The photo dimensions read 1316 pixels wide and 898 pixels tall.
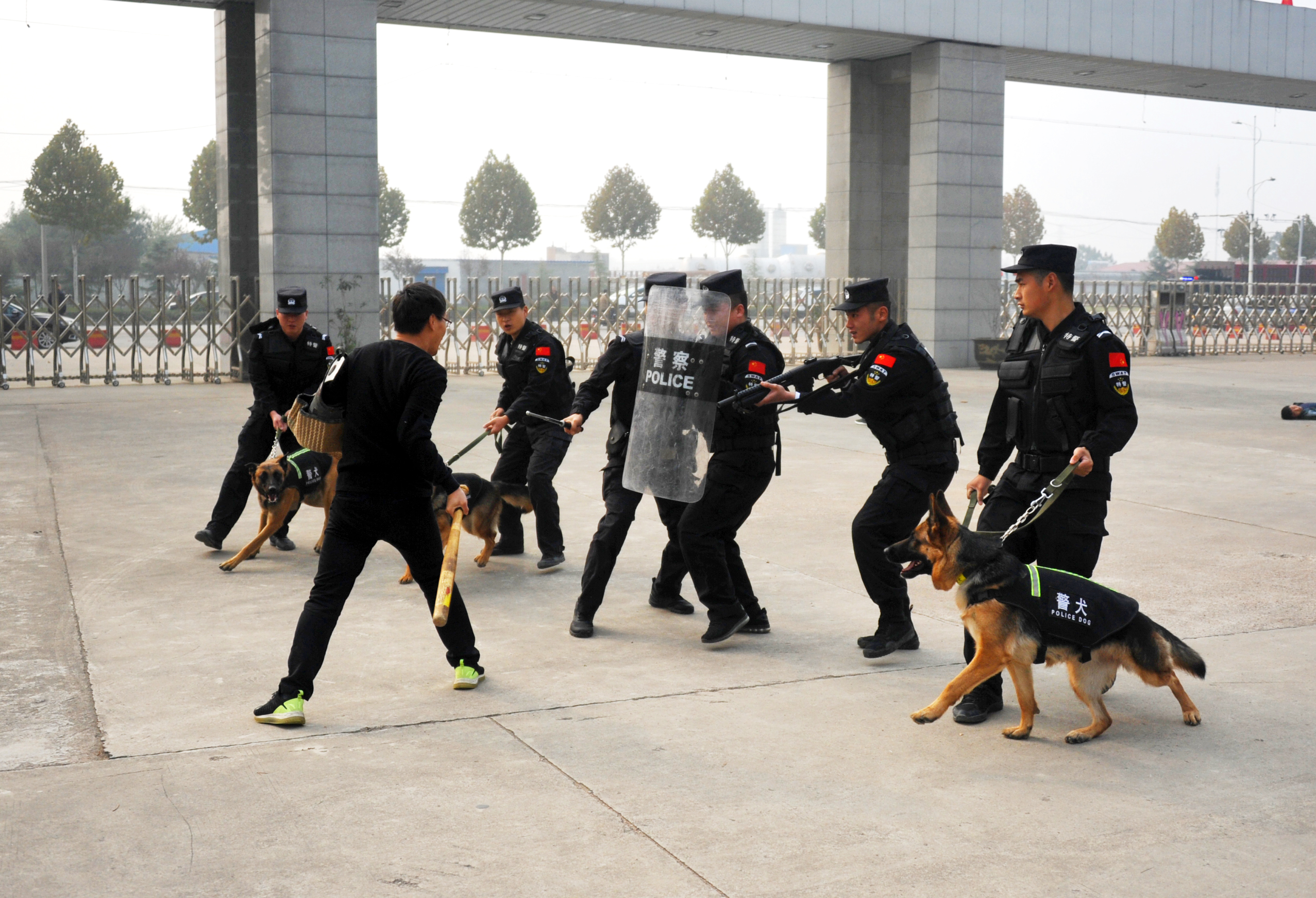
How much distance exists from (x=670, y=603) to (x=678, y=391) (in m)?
1.34

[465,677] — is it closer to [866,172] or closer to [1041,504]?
[1041,504]

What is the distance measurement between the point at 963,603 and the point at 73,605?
4580mm

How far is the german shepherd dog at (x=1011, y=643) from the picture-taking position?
4.39 metres

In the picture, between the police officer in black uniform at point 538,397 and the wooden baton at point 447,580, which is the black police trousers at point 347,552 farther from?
the police officer in black uniform at point 538,397

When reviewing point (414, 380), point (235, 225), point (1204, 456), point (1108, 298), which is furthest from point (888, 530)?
point (1108, 298)

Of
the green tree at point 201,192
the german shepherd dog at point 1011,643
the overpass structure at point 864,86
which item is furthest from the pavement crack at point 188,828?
the green tree at point 201,192

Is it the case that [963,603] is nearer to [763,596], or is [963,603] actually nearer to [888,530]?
[888,530]

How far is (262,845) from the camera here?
3.49 m

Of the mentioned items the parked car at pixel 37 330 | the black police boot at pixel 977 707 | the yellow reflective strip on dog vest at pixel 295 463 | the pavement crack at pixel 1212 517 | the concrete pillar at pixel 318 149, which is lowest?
the black police boot at pixel 977 707

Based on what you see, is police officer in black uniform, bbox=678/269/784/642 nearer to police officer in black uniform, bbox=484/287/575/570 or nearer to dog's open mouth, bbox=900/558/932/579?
dog's open mouth, bbox=900/558/932/579

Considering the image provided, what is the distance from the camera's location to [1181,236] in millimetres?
83438

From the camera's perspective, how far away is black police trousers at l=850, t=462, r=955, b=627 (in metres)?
5.48

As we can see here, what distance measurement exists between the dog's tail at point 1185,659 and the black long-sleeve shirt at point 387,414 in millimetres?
2755

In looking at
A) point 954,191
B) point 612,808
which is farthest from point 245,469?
point 954,191
